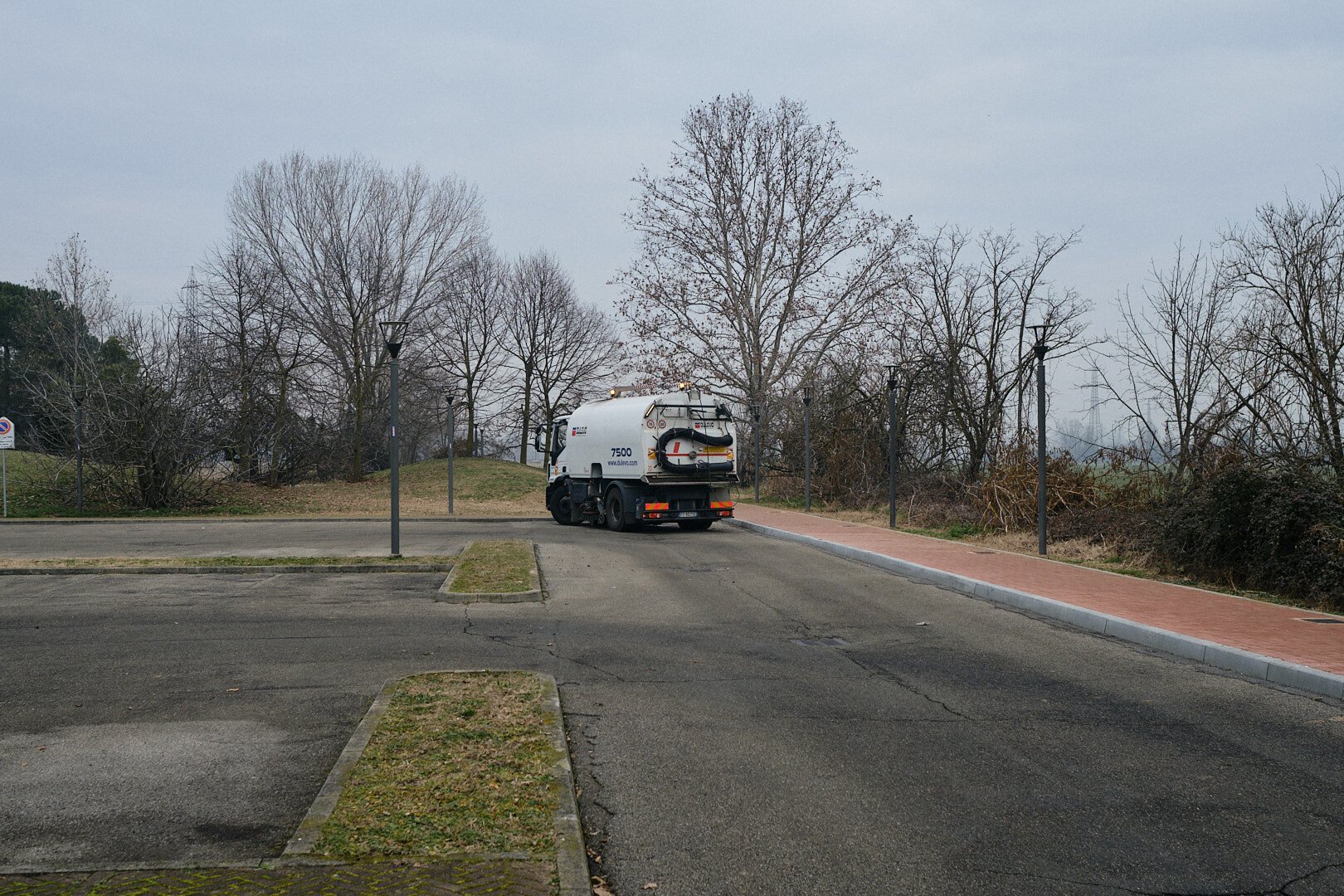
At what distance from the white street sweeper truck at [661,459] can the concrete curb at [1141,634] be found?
766cm

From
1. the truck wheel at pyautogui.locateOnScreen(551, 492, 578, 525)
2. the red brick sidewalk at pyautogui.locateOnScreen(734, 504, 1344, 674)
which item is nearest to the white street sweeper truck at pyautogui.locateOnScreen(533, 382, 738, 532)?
the truck wheel at pyautogui.locateOnScreen(551, 492, 578, 525)

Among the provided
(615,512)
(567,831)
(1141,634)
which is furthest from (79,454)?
(567,831)

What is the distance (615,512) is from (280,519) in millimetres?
10876

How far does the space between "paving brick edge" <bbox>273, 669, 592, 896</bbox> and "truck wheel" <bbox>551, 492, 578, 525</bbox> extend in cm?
2001

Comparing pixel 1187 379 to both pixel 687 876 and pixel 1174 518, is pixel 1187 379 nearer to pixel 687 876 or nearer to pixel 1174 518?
pixel 1174 518


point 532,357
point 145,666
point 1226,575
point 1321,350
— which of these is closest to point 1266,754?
point 1226,575

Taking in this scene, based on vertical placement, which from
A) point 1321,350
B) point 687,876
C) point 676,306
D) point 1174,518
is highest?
point 676,306

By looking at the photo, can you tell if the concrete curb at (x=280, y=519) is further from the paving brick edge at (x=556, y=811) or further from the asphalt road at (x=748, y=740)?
the paving brick edge at (x=556, y=811)

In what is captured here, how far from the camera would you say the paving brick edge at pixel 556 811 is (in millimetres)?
3854

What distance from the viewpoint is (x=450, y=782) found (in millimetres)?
4832

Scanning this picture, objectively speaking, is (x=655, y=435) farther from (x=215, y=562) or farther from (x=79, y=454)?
(x=79, y=454)

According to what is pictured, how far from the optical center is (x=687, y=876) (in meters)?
3.91

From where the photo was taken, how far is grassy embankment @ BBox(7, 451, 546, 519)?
98.9 feet

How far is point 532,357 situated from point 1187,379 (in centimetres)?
4172
